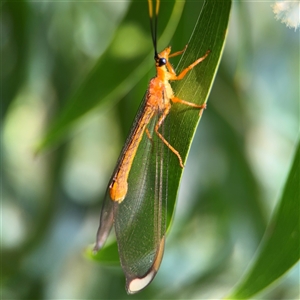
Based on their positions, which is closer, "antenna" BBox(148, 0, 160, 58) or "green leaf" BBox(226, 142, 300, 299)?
"green leaf" BBox(226, 142, 300, 299)

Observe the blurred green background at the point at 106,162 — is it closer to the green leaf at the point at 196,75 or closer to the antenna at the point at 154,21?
the antenna at the point at 154,21

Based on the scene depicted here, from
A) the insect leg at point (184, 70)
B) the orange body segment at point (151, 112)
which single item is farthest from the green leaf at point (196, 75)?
the orange body segment at point (151, 112)

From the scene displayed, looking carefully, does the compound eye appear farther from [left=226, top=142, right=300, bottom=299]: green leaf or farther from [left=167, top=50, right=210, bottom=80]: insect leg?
[left=226, top=142, right=300, bottom=299]: green leaf

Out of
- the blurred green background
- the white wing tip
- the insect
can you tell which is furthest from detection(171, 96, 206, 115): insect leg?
the blurred green background

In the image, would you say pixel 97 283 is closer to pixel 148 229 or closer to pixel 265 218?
pixel 265 218

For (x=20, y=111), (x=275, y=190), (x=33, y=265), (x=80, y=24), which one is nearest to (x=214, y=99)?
(x=275, y=190)

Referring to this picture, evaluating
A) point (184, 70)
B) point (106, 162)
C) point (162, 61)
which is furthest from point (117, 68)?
point (106, 162)
